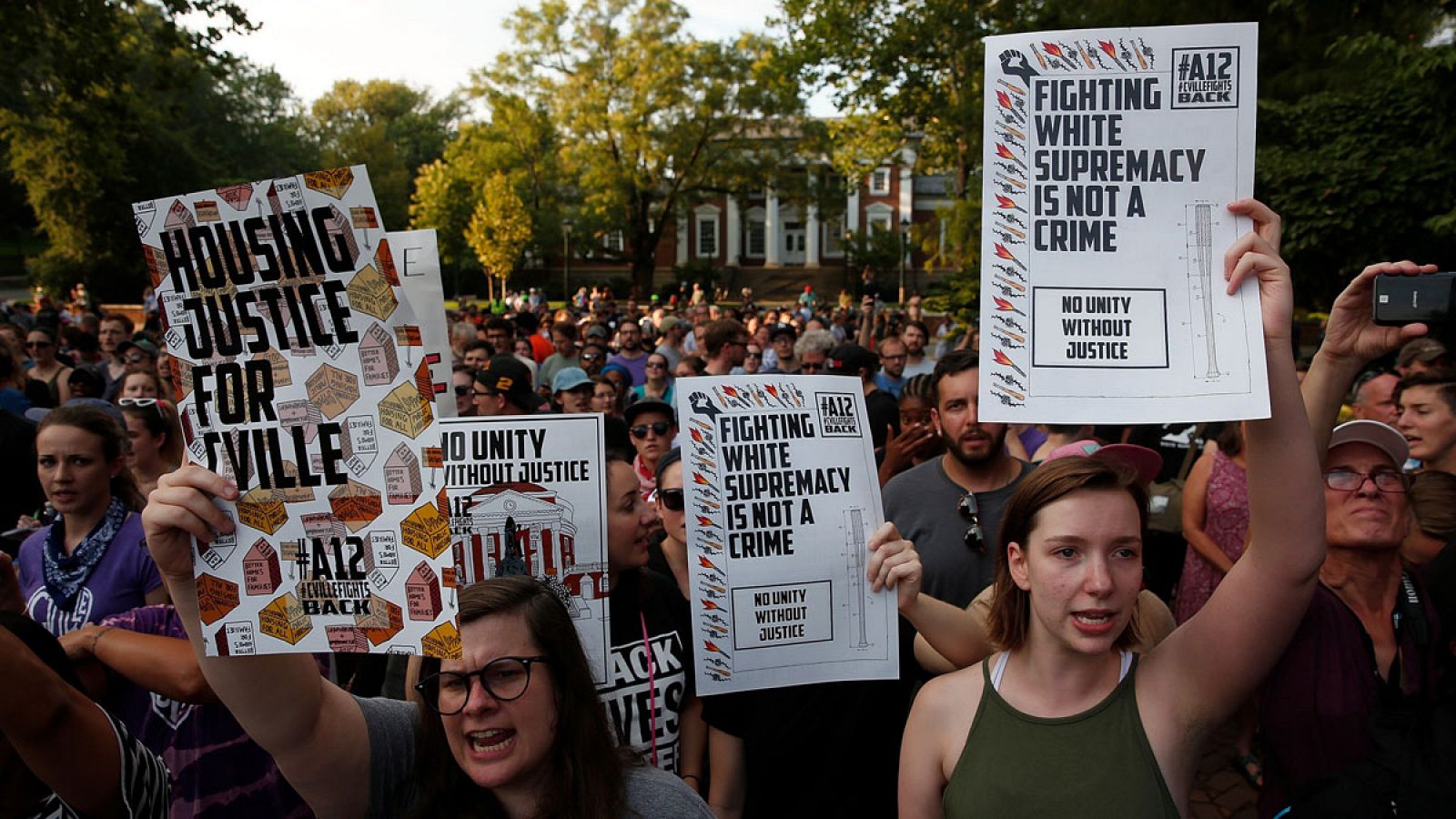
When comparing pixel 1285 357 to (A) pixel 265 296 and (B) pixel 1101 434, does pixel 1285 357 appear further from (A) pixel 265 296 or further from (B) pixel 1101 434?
(B) pixel 1101 434

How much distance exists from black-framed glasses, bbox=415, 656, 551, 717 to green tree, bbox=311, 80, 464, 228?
2451 inches

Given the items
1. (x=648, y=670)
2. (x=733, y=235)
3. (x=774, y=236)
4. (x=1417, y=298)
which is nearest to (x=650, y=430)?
(x=648, y=670)

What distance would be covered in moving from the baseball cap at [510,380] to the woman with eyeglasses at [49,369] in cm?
472

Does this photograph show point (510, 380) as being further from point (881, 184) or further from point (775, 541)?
point (881, 184)

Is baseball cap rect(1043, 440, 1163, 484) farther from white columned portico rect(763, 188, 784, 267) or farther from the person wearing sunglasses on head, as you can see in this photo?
white columned portico rect(763, 188, 784, 267)

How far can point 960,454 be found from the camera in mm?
4047

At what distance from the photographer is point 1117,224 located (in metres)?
2.30

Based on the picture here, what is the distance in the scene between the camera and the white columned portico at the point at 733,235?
71.4m

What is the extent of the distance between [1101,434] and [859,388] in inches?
183

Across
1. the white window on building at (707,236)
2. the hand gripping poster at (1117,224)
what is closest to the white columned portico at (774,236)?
the white window on building at (707,236)

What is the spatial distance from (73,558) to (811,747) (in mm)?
2637

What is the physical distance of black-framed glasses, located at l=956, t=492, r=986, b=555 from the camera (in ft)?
12.4

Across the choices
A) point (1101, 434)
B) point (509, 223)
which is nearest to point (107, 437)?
point (1101, 434)

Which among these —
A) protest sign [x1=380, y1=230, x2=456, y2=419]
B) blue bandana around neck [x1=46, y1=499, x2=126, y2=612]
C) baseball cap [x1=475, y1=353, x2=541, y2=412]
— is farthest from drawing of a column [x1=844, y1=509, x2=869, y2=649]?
baseball cap [x1=475, y1=353, x2=541, y2=412]
